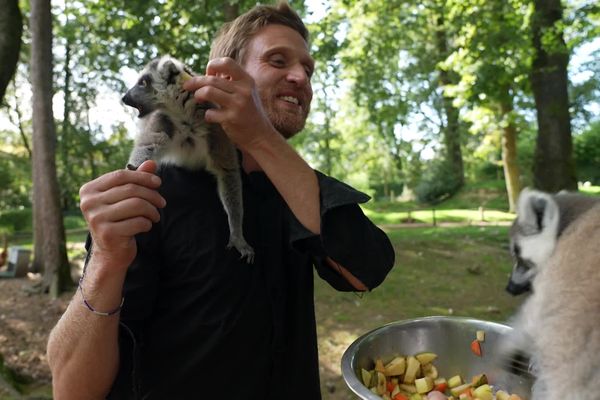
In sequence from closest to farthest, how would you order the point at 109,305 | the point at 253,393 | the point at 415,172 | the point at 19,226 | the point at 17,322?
the point at 109,305 → the point at 253,393 → the point at 17,322 → the point at 19,226 → the point at 415,172

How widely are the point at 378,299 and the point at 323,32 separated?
21.9 feet

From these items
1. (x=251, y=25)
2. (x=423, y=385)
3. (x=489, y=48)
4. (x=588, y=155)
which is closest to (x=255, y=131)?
(x=251, y=25)

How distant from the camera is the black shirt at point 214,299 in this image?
1.45m

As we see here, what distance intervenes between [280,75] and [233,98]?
0.55 meters

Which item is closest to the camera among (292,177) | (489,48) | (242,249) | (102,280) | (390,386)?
(102,280)

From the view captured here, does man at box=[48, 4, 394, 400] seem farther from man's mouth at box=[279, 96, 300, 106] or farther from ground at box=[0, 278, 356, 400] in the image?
ground at box=[0, 278, 356, 400]

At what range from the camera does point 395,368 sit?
1930mm

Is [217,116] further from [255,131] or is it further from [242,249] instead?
[242,249]

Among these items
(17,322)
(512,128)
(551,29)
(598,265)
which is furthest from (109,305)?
(512,128)

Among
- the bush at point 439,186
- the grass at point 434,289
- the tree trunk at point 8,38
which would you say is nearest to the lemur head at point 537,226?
the grass at point 434,289

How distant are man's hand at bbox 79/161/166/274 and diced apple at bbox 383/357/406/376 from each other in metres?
1.23

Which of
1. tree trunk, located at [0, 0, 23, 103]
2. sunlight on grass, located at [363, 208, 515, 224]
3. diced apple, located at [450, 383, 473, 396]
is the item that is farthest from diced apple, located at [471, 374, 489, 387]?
sunlight on grass, located at [363, 208, 515, 224]

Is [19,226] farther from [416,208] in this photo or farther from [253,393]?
[253,393]

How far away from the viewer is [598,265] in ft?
5.18
